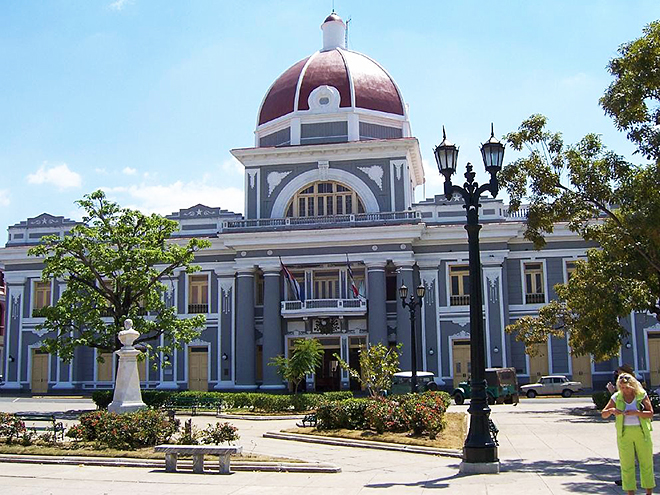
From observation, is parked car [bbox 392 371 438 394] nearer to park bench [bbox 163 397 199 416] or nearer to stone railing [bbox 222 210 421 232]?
stone railing [bbox 222 210 421 232]

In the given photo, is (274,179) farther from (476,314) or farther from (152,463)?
(476,314)

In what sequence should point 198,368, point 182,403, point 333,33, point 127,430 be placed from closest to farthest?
point 127,430 < point 182,403 < point 198,368 < point 333,33

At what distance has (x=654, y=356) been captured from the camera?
4297cm

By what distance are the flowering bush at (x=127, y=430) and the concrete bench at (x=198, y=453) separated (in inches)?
111

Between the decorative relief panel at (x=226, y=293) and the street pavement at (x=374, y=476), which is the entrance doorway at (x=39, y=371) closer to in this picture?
the decorative relief panel at (x=226, y=293)

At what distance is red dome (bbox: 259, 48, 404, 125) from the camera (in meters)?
Answer: 46.9

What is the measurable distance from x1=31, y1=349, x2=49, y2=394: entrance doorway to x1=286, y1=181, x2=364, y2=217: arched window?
17.8 m

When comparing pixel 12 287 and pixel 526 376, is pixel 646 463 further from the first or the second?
pixel 12 287

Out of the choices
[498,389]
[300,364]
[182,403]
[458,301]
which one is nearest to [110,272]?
[182,403]

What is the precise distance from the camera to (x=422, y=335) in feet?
144

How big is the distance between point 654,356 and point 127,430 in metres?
34.2

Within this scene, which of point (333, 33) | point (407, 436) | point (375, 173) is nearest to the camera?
point (407, 436)

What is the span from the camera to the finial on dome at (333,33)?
2026 inches

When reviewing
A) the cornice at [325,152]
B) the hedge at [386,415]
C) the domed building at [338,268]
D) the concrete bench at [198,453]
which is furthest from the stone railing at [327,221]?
the concrete bench at [198,453]
